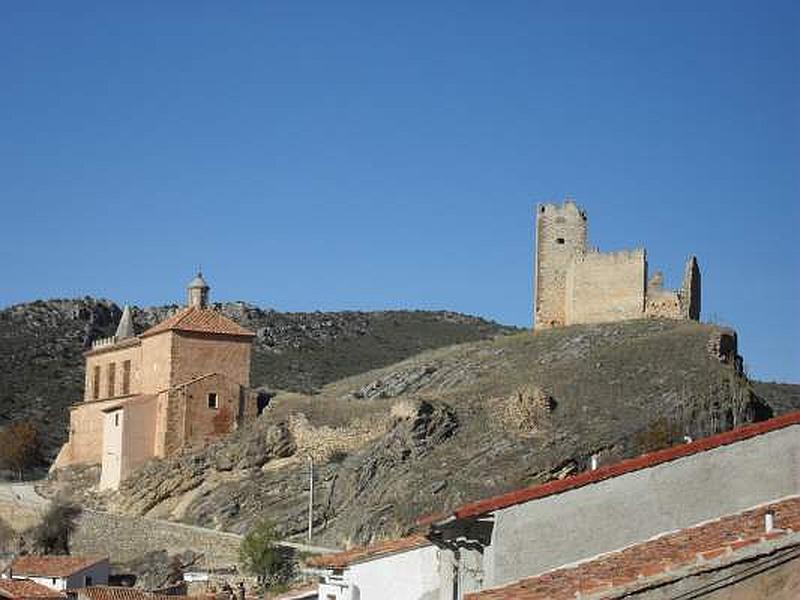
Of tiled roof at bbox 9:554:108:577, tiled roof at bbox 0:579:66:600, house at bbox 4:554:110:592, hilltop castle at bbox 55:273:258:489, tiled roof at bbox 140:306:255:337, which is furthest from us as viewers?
tiled roof at bbox 140:306:255:337

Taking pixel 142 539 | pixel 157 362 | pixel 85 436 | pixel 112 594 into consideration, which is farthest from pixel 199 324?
pixel 112 594

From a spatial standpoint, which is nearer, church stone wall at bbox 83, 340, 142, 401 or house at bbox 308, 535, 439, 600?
house at bbox 308, 535, 439, 600

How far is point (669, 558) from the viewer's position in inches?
416

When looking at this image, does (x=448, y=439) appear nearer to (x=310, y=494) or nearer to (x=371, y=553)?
(x=310, y=494)

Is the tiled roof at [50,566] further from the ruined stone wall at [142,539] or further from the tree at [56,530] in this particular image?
the tree at [56,530]

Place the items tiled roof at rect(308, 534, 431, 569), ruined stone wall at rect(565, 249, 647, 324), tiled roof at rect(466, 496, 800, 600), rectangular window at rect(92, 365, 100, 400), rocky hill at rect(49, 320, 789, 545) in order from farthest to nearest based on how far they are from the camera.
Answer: rectangular window at rect(92, 365, 100, 400) → ruined stone wall at rect(565, 249, 647, 324) → rocky hill at rect(49, 320, 789, 545) → tiled roof at rect(308, 534, 431, 569) → tiled roof at rect(466, 496, 800, 600)

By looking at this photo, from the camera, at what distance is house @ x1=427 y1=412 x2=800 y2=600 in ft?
40.6

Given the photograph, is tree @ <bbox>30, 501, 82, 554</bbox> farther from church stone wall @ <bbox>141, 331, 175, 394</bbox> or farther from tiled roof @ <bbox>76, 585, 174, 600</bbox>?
tiled roof @ <bbox>76, 585, 174, 600</bbox>

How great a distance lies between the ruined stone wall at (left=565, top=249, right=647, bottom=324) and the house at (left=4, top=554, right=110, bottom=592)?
28.7m

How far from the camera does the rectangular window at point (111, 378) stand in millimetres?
68438

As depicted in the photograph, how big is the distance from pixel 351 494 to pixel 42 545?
12.9 m

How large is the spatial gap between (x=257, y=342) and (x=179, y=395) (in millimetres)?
48775

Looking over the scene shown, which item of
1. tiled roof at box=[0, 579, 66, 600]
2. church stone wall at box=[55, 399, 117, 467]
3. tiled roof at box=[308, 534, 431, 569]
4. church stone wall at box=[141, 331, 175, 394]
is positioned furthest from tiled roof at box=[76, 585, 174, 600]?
church stone wall at box=[55, 399, 117, 467]

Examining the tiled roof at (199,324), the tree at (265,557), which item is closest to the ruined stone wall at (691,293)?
the tiled roof at (199,324)
